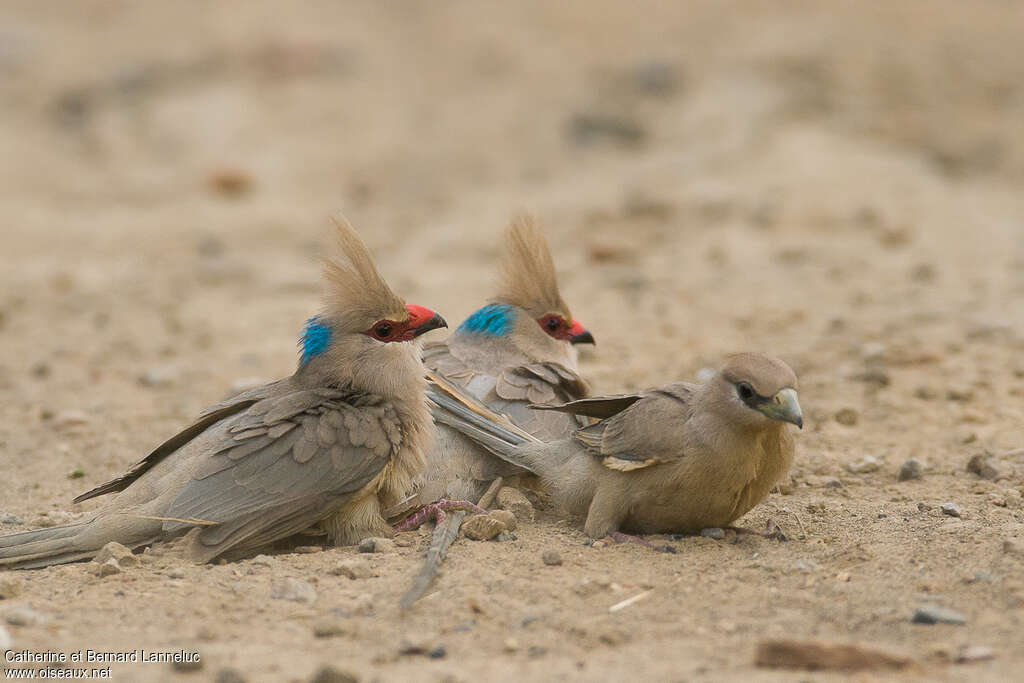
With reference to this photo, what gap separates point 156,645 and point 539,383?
9.42 ft

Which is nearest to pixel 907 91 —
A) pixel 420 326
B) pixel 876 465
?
pixel 876 465

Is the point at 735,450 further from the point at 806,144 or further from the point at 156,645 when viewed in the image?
the point at 806,144

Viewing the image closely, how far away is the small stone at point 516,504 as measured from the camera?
18.7 feet

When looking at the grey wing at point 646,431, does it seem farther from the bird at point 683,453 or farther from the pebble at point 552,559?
the pebble at point 552,559

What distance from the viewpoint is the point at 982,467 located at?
5973mm

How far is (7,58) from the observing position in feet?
58.3

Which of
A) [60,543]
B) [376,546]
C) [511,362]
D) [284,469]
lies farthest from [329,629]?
[511,362]

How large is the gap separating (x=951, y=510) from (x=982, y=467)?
2.25 ft

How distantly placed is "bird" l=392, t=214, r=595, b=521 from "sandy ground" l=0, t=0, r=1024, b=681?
1.63 ft

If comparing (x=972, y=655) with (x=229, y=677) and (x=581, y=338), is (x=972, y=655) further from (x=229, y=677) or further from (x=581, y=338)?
(x=581, y=338)

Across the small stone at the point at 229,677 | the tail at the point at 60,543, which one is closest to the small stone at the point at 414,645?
the small stone at the point at 229,677

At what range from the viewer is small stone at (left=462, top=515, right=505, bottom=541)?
5.30 m

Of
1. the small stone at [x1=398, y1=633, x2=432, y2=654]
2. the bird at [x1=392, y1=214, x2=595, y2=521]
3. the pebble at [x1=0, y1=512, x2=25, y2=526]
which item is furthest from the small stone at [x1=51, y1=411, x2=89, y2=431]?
the small stone at [x1=398, y1=633, x2=432, y2=654]

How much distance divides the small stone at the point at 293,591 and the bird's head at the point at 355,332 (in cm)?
124
